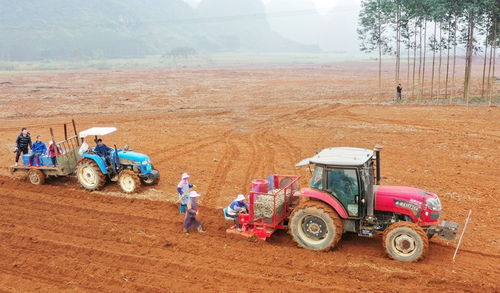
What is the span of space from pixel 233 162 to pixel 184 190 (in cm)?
648

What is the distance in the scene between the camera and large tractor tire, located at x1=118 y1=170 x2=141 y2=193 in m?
13.7

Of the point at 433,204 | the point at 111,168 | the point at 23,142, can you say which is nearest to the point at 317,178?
the point at 433,204

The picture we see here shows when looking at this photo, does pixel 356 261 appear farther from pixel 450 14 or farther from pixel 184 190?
pixel 450 14

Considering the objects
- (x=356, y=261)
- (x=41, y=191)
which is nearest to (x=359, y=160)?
(x=356, y=261)

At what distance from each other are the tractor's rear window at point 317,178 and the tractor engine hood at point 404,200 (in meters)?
1.15

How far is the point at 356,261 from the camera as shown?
9.02m

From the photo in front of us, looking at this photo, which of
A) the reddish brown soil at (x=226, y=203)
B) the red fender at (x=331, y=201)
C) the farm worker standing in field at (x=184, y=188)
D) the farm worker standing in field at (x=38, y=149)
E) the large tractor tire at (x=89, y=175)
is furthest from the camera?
the farm worker standing in field at (x=38, y=149)

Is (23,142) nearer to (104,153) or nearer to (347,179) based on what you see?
(104,153)

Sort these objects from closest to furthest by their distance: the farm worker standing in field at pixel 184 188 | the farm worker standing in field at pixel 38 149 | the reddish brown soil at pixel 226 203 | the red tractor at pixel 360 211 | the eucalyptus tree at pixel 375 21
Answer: the reddish brown soil at pixel 226 203
the red tractor at pixel 360 211
the farm worker standing in field at pixel 184 188
the farm worker standing in field at pixel 38 149
the eucalyptus tree at pixel 375 21

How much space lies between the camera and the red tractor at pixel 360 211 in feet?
28.7

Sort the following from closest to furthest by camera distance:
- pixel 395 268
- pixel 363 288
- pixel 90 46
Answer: pixel 363 288
pixel 395 268
pixel 90 46

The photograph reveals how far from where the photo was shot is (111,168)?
1429 cm

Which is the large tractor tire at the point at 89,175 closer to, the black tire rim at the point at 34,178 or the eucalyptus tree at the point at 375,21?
the black tire rim at the point at 34,178

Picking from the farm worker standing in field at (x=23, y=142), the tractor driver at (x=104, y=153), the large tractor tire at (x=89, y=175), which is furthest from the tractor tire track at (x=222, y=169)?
the farm worker standing in field at (x=23, y=142)
